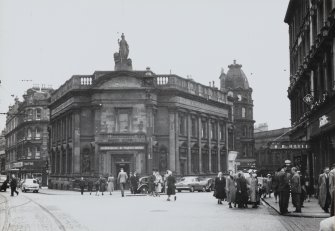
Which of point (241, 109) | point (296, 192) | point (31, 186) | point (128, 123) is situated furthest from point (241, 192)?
point (241, 109)

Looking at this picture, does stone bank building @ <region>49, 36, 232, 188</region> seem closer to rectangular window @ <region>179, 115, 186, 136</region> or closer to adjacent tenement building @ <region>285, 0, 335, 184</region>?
rectangular window @ <region>179, 115, 186, 136</region>

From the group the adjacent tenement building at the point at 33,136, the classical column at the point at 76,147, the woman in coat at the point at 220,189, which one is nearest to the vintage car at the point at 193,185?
the classical column at the point at 76,147

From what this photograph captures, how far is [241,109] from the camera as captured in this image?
91.9 metres

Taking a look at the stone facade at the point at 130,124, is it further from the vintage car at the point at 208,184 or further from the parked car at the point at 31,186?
the vintage car at the point at 208,184

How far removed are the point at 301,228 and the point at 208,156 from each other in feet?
145

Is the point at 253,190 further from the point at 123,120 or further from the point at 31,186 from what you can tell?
the point at 31,186

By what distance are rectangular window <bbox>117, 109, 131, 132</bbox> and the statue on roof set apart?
17.6 ft

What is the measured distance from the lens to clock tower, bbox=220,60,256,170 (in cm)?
9106

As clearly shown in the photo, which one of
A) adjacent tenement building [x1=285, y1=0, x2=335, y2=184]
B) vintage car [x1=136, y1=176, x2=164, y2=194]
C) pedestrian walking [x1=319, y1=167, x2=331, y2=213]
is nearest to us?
pedestrian walking [x1=319, y1=167, x2=331, y2=213]

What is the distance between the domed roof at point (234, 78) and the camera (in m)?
93.1

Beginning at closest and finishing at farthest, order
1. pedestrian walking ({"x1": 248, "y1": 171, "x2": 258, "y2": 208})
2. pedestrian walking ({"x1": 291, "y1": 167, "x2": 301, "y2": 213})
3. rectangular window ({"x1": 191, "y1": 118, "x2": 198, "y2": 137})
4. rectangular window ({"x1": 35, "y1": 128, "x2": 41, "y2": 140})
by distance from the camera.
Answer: pedestrian walking ({"x1": 291, "y1": 167, "x2": 301, "y2": 213})
pedestrian walking ({"x1": 248, "y1": 171, "x2": 258, "y2": 208})
rectangular window ({"x1": 191, "y1": 118, "x2": 198, "y2": 137})
rectangular window ({"x1": 35, "y1": 128, "x2": 41, "y2": 140})

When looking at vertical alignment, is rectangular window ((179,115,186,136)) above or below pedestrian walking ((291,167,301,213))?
above

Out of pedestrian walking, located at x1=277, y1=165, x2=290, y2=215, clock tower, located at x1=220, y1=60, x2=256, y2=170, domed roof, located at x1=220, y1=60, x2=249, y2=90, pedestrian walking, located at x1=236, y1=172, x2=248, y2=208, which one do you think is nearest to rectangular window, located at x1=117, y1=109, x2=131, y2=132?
pedestrian walking, located at x1=236, y1=172, x2=248, y2=208

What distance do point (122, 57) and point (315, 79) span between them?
85.8 feet
